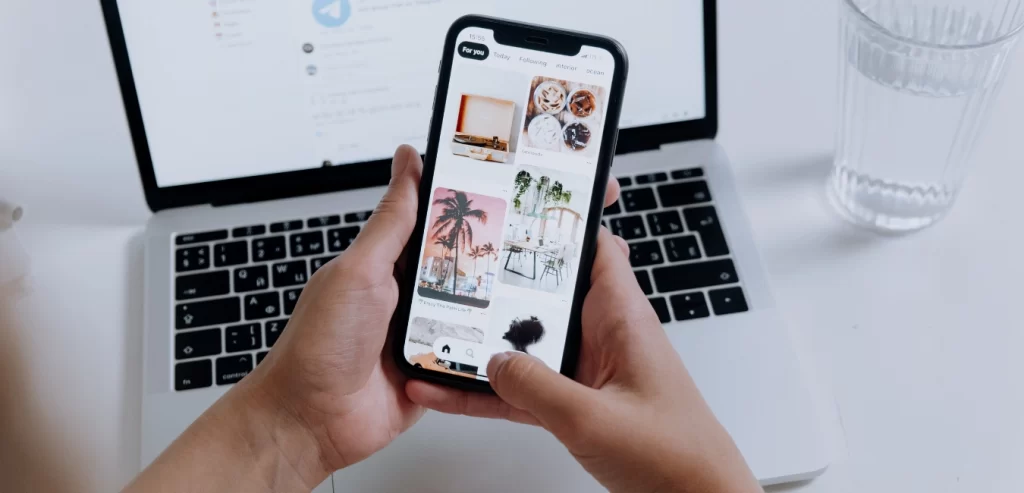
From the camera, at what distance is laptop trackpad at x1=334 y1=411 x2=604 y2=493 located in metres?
0.59

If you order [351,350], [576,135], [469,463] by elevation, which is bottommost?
[469,463]

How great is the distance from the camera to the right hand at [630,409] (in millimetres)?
487

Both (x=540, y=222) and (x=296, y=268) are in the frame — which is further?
(x=296, y=268)

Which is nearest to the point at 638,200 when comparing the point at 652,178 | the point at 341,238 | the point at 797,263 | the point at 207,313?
the point at 652,178

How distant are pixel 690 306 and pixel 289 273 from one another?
305mm

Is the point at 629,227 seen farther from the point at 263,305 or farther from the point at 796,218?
the point at 263,305

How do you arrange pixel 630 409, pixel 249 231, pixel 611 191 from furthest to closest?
1. pixel 249 231
2. pixel 611 191
3. pixel 630 409

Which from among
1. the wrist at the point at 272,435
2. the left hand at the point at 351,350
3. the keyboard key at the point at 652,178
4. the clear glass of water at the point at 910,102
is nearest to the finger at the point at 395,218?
the left hand at the point at 351,350

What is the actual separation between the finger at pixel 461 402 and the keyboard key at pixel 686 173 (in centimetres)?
26

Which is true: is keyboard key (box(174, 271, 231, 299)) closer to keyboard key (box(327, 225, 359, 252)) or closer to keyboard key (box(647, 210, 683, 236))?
keyboard key (box(327, 225, 359, 252))

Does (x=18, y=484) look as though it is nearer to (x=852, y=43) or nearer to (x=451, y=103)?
(x=451, y=103)

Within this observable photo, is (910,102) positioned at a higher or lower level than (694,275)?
higher

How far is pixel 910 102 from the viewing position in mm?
669

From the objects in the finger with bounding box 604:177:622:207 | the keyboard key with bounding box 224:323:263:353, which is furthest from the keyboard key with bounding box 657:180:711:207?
the keyboard key with bounding box 224:323:263:353
